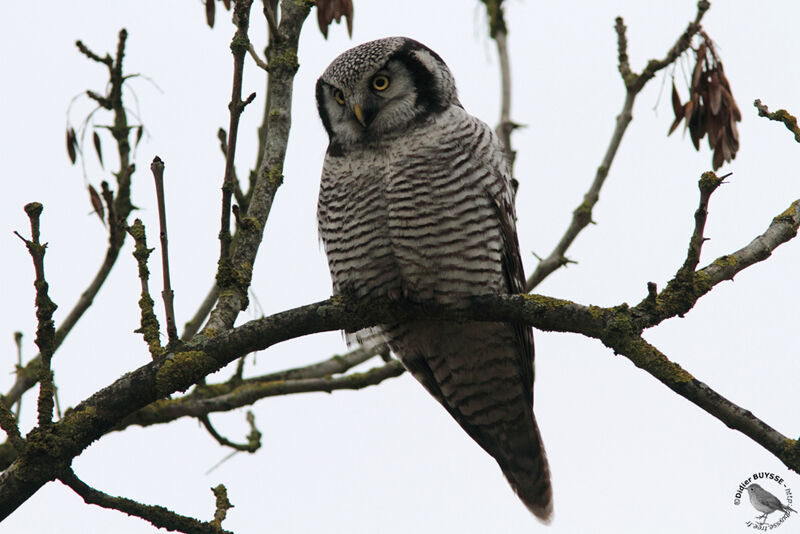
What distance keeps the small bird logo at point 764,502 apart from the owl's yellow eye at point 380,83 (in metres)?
2.84

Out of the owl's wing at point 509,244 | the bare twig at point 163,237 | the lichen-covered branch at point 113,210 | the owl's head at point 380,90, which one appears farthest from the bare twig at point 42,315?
the owl's wing at point 509,244

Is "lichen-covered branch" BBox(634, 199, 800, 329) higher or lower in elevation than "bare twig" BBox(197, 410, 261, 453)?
lower

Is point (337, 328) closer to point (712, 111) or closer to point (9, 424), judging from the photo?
point (9, 424)

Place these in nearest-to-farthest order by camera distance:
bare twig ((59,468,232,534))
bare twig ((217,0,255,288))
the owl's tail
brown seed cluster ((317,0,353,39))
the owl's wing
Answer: bare twig ((59,468,232,534)), bare twig ((217,0,255,288)), brown seed cluster ((317,0,353,39)), the owl's wing, the owl's tail

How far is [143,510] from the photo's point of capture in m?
3.13

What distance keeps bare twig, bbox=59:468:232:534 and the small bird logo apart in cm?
220

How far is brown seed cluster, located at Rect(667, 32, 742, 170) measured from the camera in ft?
15.5

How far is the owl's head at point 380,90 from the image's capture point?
4934 mm

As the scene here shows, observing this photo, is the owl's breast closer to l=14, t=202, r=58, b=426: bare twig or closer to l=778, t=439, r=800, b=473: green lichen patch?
l=14, t=202, r=58, b=426: bare twig

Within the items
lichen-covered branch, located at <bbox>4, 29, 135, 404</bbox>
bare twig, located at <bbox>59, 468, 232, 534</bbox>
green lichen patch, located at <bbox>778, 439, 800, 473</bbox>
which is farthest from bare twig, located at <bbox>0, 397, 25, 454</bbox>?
green lichen patch, located at <bbox>778, 439, 800, 473</bbox>

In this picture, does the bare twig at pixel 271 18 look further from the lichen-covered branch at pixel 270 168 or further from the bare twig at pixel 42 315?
the bare twig at pixel 42 315

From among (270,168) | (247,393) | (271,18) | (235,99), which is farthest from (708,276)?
(247,393)

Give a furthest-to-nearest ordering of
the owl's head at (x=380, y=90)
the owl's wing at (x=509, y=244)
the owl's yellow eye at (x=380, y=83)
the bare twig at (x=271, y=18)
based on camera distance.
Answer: the owl's yellow eye at (x=380, y=83)
the owl's head at (x=380, y=90)
the owl's wing at (x=509, y=244)
the bare twig at (x=271, y=18)

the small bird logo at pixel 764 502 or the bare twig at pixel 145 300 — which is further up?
the bare twig at pixel 145 300
